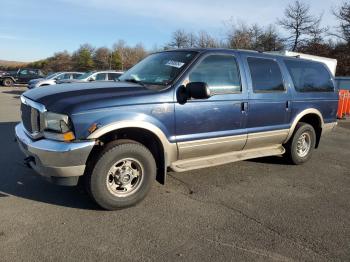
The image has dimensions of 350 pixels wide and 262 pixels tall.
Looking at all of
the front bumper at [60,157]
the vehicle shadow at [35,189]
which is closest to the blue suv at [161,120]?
the front bumper at [60,157]

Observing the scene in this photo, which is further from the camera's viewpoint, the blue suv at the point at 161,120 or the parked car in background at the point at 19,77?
the parked car in background at the point at 19,77

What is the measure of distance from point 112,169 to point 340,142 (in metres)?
7.14

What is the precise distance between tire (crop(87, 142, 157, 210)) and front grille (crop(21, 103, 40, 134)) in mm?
814

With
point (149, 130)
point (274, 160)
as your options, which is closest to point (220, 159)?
point (149, 130)

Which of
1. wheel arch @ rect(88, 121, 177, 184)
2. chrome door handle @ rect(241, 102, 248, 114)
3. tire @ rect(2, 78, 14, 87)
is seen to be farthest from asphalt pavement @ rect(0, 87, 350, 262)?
tire @ rect(2, 78, 14, 87)

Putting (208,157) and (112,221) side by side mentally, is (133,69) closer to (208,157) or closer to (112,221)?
(208,157)

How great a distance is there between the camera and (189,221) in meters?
4.16

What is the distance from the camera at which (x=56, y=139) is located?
4004 millimetres

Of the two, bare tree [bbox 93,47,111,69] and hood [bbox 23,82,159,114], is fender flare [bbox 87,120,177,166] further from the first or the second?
bare tree [bbox 93,47,111,69]

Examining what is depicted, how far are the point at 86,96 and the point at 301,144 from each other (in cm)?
421

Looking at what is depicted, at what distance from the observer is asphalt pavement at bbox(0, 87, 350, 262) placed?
11.4 ft

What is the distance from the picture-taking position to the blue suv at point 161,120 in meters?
4.04

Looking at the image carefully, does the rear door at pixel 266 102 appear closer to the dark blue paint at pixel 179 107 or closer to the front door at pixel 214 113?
the dark blue paint at pixel 179 107

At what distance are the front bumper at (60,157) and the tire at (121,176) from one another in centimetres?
18
